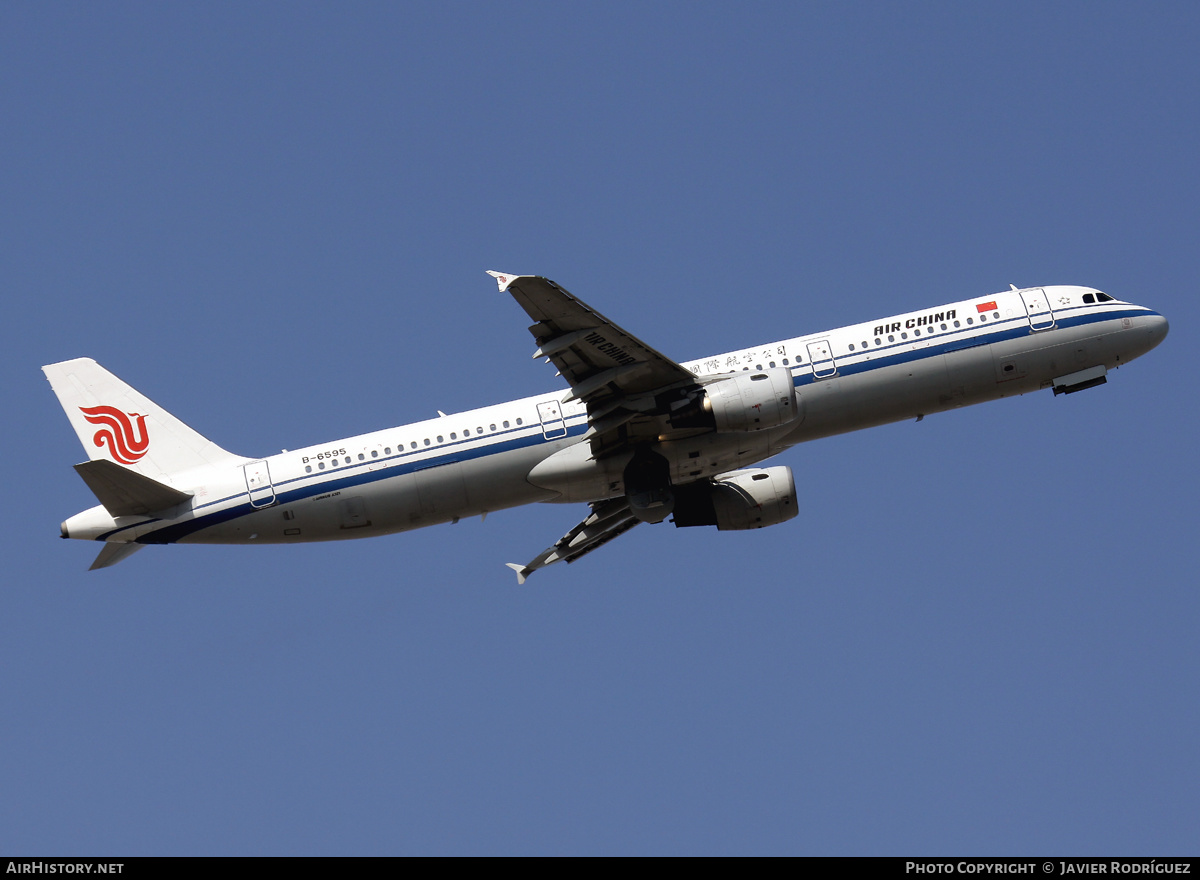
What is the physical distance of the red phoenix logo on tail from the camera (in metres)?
44.2

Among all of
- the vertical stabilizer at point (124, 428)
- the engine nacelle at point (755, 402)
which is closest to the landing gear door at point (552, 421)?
the engine nacelle at point (755, 402)

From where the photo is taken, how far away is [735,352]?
143ft

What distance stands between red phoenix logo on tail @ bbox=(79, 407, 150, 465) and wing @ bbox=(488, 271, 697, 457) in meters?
14.4

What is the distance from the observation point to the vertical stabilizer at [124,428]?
43.9 metres

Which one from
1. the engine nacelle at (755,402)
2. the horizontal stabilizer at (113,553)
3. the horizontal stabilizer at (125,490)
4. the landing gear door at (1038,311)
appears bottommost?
the horizontal stabilizer at (113,553)

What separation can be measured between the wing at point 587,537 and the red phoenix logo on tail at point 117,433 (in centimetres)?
1359

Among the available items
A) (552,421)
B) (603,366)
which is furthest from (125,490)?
(603,366)

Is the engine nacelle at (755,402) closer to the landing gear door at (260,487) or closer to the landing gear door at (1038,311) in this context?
the landing gear door at (1038,311)

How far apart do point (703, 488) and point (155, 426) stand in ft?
61.8
